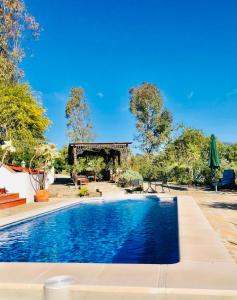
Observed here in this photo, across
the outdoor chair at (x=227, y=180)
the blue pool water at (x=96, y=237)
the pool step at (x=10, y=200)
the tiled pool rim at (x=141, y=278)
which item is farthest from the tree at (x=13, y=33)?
the tiled pool rim at (x=141, y=278)

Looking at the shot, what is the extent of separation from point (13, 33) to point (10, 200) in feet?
61.3

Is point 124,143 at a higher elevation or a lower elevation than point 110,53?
lower

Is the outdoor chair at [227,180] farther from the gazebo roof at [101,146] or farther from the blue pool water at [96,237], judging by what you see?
the gazebo roof at [101,146]

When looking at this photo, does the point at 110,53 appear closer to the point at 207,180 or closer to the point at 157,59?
the point at 157,59

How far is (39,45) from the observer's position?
29906 mm

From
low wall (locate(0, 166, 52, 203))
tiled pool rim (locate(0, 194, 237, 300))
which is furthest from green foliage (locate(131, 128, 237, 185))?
tiled pool rim (locate(0, 194, 237, 300))

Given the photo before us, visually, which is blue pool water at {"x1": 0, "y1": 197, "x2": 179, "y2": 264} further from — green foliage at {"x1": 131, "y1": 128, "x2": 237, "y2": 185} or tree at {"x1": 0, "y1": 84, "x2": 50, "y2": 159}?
tree at {"x1": 0, "y1": 84, "x2": 50, "y2": 159}

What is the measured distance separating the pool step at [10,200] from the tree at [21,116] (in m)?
8.25

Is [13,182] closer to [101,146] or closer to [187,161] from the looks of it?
[101,146]

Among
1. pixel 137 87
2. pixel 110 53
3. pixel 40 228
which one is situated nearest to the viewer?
pixel 40 228

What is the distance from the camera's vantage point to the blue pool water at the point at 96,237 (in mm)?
7187

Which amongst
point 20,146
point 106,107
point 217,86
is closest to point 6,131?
point 20,146

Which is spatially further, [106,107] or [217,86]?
[106,107]

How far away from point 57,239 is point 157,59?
32.8 metres
